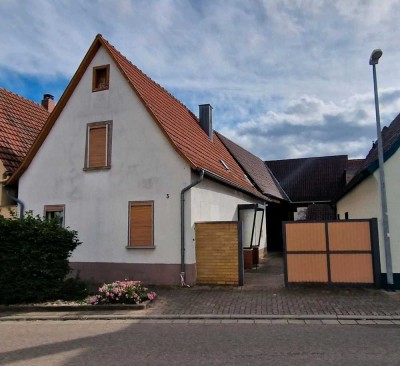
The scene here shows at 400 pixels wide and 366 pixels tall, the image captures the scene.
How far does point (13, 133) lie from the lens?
1722cm

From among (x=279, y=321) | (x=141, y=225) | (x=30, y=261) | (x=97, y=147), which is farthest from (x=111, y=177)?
(x=279, y=321)

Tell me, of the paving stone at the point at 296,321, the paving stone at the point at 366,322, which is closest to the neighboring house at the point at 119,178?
the paving stone at the point at 296,321

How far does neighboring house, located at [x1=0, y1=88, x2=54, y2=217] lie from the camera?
15.6m

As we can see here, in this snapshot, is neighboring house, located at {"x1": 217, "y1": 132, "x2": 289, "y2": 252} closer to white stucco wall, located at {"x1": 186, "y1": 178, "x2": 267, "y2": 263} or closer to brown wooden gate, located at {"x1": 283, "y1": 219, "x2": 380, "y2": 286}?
white stucco wall, located at {"x1": 186, "y1": 178, "x2": 267, "y2": 263}

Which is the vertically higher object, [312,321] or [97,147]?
[97,147]

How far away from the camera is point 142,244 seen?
1320 cm

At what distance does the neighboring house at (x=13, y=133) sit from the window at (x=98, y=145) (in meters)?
3.09

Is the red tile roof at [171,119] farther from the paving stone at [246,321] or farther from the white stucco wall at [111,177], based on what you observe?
the paving stone at [246,321]

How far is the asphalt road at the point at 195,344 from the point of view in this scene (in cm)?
597

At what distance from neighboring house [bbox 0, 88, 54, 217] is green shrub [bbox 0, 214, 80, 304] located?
3187mm

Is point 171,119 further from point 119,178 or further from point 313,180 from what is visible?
point 313,180

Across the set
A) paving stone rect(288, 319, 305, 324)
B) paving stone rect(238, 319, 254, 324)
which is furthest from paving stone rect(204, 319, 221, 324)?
paving stone rect(288, 319, 305, 324)

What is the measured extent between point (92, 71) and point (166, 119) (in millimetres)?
3150

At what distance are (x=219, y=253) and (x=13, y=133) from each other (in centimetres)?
1035
